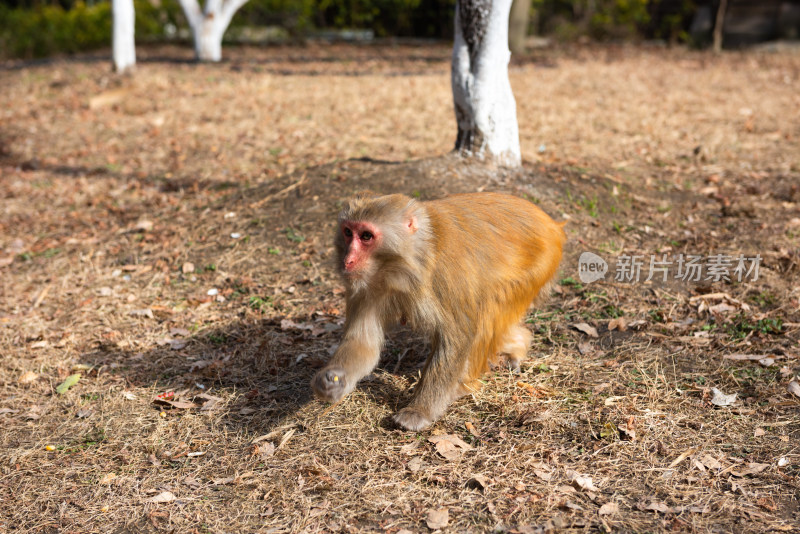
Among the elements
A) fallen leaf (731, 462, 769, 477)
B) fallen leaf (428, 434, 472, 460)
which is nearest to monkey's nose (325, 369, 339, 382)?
fallen leaf (428, 434, 472, 460)

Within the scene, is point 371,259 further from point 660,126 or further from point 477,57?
point 660,126

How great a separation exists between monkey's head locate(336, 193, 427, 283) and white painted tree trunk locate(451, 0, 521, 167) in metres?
3.02

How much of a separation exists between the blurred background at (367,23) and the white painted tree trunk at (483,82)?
425 inches

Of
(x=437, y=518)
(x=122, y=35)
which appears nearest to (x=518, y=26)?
(x=122, y=35)

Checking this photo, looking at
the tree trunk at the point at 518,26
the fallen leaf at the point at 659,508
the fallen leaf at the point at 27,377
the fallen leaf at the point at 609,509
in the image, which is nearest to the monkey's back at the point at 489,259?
the fallen leaf at the point at 609,509

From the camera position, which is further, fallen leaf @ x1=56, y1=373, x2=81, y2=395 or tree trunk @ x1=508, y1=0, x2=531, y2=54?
tree trunk @ x1=508, y1=0, x2=531, y2=54

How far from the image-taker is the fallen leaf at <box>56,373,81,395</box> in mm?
4602

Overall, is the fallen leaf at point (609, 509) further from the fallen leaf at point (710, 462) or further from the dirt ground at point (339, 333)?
the fallen leaf at point (710, 462)

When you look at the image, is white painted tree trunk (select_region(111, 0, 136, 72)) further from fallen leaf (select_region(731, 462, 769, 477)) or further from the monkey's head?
fallen leaf (select_region(731, 462, 769, 477))

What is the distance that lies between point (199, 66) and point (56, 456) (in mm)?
10752

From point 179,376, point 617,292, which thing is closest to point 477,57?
point 617,292

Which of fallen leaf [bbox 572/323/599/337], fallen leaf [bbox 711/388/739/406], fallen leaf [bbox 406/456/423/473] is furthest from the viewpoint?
fallen leaf [bbox 572/323/599/337]

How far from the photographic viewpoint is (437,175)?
20.9 ft

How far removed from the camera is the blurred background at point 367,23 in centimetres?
1658
